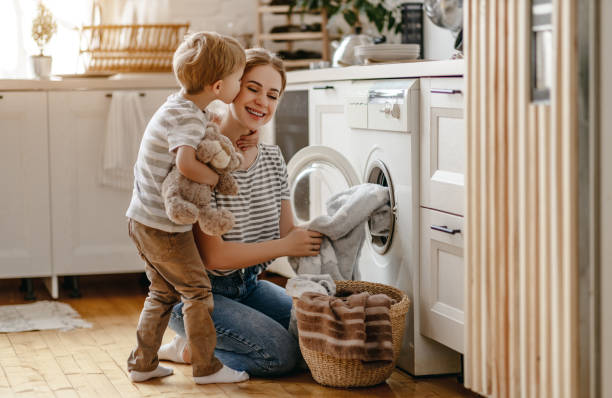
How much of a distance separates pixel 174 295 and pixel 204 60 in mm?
625

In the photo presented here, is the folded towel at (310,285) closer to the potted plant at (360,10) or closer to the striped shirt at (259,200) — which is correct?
the striped shirt at (259,200)

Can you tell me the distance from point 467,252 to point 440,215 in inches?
15.3

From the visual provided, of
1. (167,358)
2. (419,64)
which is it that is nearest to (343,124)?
(419,64)

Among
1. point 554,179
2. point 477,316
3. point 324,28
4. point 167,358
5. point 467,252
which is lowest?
point 167,358

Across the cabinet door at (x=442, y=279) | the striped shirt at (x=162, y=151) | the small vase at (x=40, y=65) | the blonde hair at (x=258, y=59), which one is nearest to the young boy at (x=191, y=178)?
the striped shirt at (x=162, y=151)

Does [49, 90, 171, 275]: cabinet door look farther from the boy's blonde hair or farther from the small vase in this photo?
the boy's blonde hair

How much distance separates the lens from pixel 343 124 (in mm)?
2945

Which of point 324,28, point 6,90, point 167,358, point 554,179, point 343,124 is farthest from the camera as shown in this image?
point 324,28

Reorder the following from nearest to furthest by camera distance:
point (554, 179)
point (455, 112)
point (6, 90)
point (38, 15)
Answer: point (554, 179) → point (455, 112) → point (6, 90) → point (38, 15)

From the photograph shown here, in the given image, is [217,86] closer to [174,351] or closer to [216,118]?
[216,118]

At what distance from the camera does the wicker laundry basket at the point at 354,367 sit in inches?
89.6

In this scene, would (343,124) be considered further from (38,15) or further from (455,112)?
(38,15)

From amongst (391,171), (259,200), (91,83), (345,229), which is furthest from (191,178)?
(91,83)

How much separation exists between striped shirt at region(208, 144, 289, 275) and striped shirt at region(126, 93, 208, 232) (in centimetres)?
20
